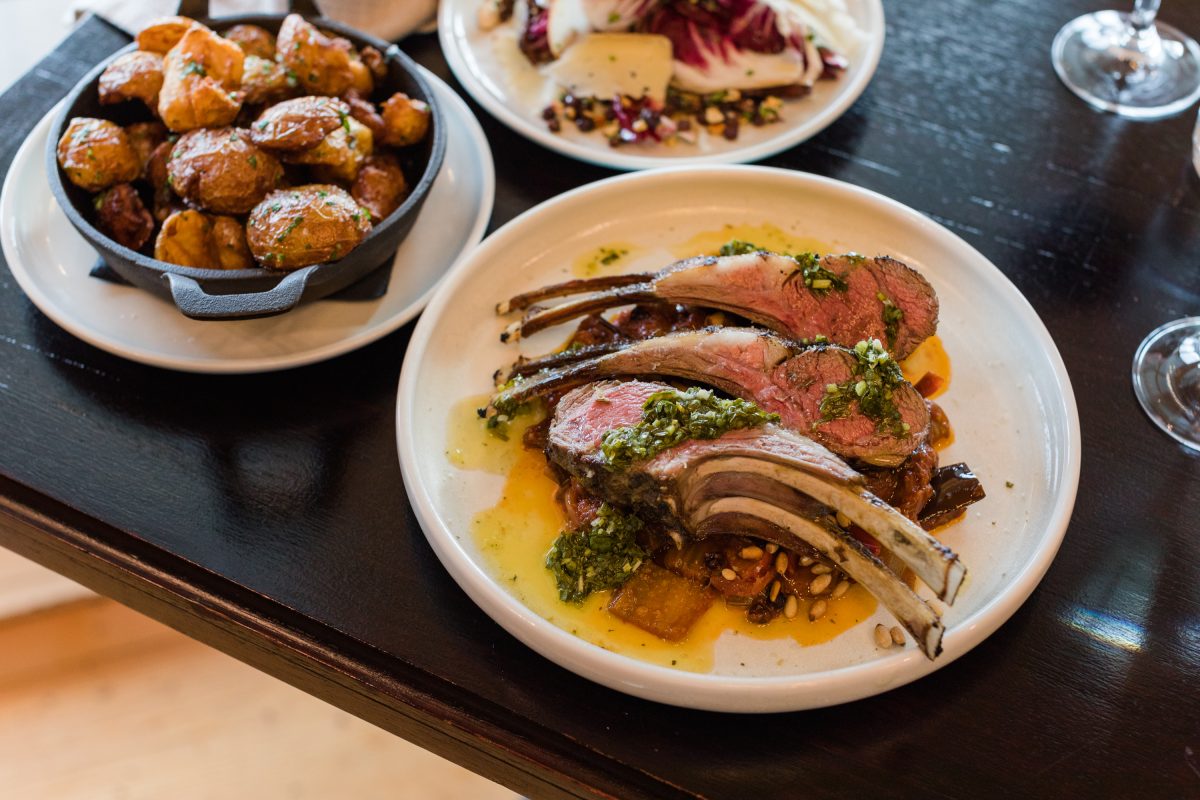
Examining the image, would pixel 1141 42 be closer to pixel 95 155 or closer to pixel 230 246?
pixel 230 246

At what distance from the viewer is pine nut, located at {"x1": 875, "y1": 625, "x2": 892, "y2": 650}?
5.44ft

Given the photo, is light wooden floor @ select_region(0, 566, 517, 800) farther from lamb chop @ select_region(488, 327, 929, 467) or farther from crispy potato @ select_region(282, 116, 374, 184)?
Answer: crispy potato @ select_region(282, 116, 374, 184)

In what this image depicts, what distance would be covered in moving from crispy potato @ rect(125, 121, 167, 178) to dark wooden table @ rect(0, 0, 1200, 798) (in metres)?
0.43

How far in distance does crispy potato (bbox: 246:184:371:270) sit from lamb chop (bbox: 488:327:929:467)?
17.1 inches

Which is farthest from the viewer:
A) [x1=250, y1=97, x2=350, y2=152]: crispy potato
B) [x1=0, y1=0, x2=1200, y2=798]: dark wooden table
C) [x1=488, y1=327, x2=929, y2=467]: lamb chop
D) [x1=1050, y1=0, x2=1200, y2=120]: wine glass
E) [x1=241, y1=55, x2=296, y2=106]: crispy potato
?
[x1=1050, y1=0, x2=1200, y2=120]: wine glass

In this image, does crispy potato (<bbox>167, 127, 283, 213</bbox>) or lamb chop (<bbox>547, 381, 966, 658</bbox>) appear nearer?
lamb chop (<bbox>547, 381, 966, 658</bbox>)

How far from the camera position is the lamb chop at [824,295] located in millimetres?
1941

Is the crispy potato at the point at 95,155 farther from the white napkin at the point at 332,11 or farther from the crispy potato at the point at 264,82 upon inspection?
the white napkin at the point at 332,11

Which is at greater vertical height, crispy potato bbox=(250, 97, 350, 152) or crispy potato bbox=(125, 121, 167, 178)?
crispy potato bbox=(250, 97, 350, 152)

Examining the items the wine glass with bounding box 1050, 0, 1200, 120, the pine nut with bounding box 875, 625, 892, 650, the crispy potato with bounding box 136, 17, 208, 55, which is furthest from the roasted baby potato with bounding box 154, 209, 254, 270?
the wine glass with bounding box 1050, 0, 1200, 120

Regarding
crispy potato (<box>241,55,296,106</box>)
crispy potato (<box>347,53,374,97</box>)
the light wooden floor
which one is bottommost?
the light wooden floor

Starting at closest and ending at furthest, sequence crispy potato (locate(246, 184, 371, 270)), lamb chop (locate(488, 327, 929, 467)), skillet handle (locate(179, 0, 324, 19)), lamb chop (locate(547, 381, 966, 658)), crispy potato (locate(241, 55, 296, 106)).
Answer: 1. lamb chop (locate(547, 381, 966, 658))
2. lamb chop (locate(488, 327, 929, 467))
3. crispy potato (locate(246, 184, 371, 270))
4. crispy potato (locate(241, 55, 296, 106))
5. skillet handle (locate(179, 0, 324, 19))

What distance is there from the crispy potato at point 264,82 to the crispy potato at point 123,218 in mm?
321

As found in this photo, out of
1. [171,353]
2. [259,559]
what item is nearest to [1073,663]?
[259,559]
